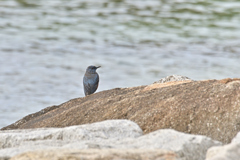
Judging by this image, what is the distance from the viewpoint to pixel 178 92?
5598 millimetres

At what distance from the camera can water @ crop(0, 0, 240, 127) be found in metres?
14.4

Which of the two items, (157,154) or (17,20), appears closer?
(157,154)

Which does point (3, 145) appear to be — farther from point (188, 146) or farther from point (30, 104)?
point (30, 104)

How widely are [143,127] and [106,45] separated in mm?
13178

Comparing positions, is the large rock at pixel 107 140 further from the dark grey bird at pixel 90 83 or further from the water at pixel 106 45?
the water at pixel 106 45

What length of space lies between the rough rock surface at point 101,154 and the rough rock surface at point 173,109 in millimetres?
1393

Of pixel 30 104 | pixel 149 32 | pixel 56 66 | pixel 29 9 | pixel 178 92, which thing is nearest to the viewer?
pixel 178 92

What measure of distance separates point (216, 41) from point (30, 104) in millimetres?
8376

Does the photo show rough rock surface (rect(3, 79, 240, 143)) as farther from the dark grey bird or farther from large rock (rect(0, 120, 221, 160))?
the dark grey bird

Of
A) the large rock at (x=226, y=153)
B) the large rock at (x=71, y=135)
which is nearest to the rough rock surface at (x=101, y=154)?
the large rock at (x=226, y=153)

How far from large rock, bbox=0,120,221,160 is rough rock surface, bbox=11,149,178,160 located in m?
0.02

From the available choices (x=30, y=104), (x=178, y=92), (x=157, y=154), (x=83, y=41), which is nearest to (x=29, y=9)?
(x=83, y=41)

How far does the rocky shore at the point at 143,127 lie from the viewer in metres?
3.75

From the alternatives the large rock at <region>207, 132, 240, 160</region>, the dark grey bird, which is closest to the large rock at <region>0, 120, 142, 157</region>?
the large rock at <region>207, 132, 240, 160</region>
